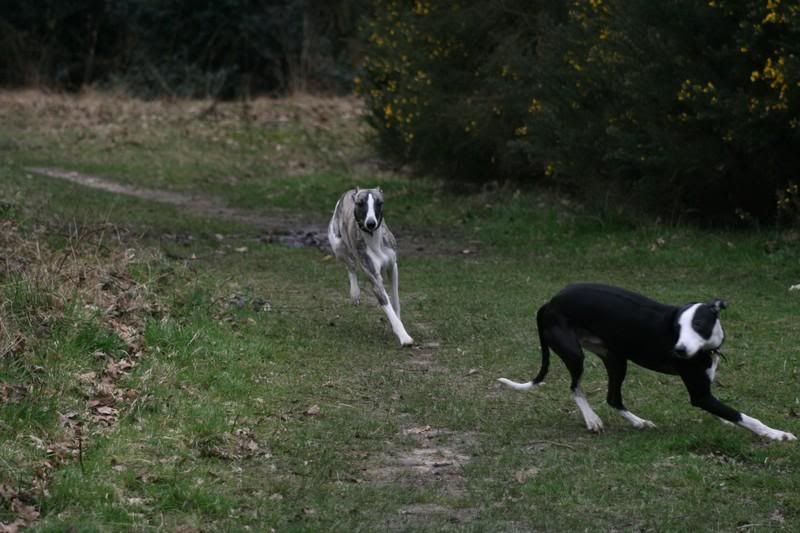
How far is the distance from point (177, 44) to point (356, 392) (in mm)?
34088

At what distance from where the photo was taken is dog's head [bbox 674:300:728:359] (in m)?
7.63

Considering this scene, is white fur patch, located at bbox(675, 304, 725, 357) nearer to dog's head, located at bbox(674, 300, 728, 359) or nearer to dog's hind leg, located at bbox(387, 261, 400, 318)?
dog's head, located at bbox(674, 300, 728, 359)

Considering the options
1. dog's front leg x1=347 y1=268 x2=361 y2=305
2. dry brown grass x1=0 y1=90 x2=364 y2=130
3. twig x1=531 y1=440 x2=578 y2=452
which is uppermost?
twig x1=531 y1=440 x2=578 y2=452

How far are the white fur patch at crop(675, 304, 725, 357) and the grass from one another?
0.62 m

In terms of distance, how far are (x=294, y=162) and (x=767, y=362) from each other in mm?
20259

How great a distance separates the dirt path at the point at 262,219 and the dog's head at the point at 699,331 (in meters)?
10.5

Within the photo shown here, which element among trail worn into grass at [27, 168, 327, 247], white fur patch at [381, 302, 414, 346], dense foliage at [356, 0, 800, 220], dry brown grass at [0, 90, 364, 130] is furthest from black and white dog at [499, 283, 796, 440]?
dry brown grass at [0, 90, 364, 130]

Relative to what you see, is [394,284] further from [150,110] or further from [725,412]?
[150,110]

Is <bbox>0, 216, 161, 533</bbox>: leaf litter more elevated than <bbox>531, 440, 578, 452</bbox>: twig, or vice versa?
<bbox>531, 440, 578, 452</bbox>: twig

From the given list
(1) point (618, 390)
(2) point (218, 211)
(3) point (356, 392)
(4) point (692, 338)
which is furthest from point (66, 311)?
(2) point (218, 211)

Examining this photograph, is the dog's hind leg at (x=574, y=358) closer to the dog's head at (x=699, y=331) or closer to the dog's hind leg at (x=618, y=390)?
the dog's hind leg at (x=618, y=390)

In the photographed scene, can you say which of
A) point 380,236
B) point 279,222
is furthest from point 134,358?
point 279,222

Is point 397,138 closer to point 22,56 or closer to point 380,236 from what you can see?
point 380,236

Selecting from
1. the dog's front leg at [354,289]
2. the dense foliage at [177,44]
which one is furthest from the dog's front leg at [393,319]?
the dense foliage at [177,44]
